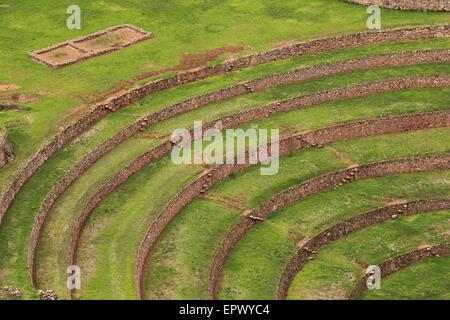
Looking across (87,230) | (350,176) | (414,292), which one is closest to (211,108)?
(350,176)

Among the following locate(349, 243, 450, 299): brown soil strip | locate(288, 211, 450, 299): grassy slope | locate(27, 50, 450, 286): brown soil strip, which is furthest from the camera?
locate(27, 50, 450, 286): brown soil strip

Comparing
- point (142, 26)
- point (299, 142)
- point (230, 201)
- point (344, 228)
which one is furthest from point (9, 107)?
point (344, 228)

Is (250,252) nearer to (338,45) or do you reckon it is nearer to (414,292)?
(414,292)

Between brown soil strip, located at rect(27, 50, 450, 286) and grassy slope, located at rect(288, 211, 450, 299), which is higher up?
brown soil strip, located at rect(27, 50, 450, 286)

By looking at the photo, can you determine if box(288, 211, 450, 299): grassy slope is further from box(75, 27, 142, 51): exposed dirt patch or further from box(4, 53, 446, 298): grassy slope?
box(75, 27, 142, 51): exposed dirt patch

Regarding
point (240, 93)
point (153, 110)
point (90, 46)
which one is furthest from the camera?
point (90, 46)

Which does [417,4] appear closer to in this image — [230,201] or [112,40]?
[112,40]

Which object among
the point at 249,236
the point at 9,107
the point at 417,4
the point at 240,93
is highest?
the point at 417,4

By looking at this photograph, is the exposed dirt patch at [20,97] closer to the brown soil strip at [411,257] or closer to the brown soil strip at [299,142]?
the brown soil strip at [299,142]

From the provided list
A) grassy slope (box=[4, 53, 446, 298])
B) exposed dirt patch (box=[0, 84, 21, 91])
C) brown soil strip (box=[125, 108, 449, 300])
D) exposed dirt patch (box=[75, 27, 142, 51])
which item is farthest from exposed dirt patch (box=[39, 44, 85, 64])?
brown soil strip (box=[125, 108, 449, 300])
